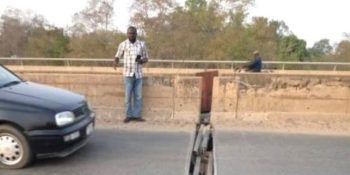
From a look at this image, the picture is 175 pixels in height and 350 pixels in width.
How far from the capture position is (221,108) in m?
9.49

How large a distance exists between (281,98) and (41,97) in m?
5.21

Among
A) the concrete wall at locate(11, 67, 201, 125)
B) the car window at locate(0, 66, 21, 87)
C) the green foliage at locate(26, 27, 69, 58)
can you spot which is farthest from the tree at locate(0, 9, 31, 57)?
the car window at locate(0, 66, 21, 87)

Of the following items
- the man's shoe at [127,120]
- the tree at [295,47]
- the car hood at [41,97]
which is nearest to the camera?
the car hood at [41,97]

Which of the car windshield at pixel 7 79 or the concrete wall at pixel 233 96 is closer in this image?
the car windshield at pixel 7 79

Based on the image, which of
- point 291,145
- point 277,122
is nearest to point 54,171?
point 291,145

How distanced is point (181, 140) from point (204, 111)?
200 inches

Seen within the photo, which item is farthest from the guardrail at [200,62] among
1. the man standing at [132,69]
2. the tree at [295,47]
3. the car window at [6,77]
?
the tree at [295,47]

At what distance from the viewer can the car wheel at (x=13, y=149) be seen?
572 cm

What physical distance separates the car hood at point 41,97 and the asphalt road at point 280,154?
6.94 feet

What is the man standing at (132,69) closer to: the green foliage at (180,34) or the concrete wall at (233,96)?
the concrete wall at (233,96)

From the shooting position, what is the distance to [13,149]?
Result: 573cm

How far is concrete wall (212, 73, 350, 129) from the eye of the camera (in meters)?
9.35

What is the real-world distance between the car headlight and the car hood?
0.25 ft

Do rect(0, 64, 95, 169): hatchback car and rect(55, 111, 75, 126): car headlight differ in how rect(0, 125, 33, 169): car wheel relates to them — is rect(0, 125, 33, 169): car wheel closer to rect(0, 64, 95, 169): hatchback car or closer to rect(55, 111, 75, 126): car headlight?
rect(0, 64, 95, 169): hatchback car
